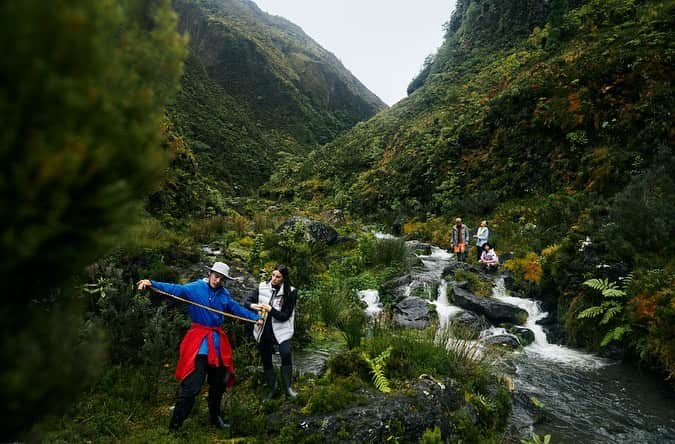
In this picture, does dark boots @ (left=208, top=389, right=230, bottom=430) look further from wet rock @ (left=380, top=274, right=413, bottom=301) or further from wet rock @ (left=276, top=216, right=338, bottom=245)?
wet rock @ (left=276, top=216, right=338, bottom=245)

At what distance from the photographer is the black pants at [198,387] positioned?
4.19 metres

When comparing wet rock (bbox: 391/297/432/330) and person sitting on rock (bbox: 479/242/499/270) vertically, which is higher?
person sitting on rock (bbox: 479/242/499/270)

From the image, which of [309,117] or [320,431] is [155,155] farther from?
[309,117]

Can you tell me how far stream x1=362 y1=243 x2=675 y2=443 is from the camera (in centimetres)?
530

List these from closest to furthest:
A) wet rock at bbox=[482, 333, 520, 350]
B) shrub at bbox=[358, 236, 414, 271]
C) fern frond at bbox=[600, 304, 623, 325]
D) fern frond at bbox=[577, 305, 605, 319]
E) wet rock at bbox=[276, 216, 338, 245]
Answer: fern frond at bbox=[600, 304, 623, 325]
fern frond at bbox=[577, 305, 605, 319]
wet rock at bbox=[482, 333, 520, 350]
shrub at bbox=[358, 236, 414, 271]
wet rock at bbox=[276, 216, 338, 245]

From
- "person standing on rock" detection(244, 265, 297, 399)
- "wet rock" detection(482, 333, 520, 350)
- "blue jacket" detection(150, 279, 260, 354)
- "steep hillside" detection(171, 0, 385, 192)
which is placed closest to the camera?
"blue jacket" detection(150, 279, 260, 354)

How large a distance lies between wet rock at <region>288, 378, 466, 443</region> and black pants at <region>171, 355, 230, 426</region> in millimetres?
961

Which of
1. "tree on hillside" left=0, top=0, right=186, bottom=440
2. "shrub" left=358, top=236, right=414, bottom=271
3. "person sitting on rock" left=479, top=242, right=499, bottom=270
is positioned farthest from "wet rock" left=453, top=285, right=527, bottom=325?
"tree on hillside" left=0, top=0, right=186, bottom=440

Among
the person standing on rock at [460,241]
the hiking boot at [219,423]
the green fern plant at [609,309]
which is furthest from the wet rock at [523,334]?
the hiking boot at [219,423]

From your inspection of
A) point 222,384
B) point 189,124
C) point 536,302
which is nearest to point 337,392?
point 222,384

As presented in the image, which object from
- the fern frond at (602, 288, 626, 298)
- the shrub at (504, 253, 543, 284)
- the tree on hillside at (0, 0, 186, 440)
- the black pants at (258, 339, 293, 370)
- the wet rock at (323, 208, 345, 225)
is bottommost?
the wet rock at (323, 208, 345, 225)

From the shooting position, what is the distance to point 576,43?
72.8 feet

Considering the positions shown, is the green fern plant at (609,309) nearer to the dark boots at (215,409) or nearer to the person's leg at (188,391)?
the dark boots at (215,409)

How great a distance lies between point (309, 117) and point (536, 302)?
53600 mm
